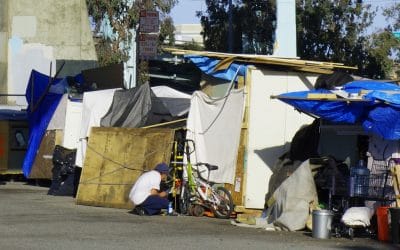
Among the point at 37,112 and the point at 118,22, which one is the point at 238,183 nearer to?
the point at 37,112

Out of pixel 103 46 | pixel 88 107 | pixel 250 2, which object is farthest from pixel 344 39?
pixel 88 107

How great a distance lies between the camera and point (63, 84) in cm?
2583

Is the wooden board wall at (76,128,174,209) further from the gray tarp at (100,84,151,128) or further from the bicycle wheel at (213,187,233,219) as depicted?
the bicycle wheel at (213,187,233,219)

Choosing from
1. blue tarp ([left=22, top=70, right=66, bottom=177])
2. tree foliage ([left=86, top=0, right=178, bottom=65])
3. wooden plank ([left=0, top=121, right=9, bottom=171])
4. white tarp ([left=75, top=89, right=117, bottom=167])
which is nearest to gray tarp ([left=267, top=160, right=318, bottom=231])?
white tarp ([left=75, top=89, right=117, bottom=167])

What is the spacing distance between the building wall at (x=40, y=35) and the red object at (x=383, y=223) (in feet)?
82.0

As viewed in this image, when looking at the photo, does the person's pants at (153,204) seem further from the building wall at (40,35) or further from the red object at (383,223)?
the building wall at (40,35)

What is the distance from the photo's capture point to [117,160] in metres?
19.7

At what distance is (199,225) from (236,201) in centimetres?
209

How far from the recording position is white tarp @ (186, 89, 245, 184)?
58.9 feet

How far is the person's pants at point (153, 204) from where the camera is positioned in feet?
56.2

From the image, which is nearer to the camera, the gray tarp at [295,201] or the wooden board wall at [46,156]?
the gray tarp at [295,201]

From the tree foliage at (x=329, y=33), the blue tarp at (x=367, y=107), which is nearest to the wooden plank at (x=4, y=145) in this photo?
the blue tarp at (x=367, y=107)

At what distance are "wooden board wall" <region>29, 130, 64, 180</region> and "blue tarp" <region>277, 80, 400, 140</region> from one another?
1094cm

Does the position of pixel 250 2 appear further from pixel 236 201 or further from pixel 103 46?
pixel 236 201
